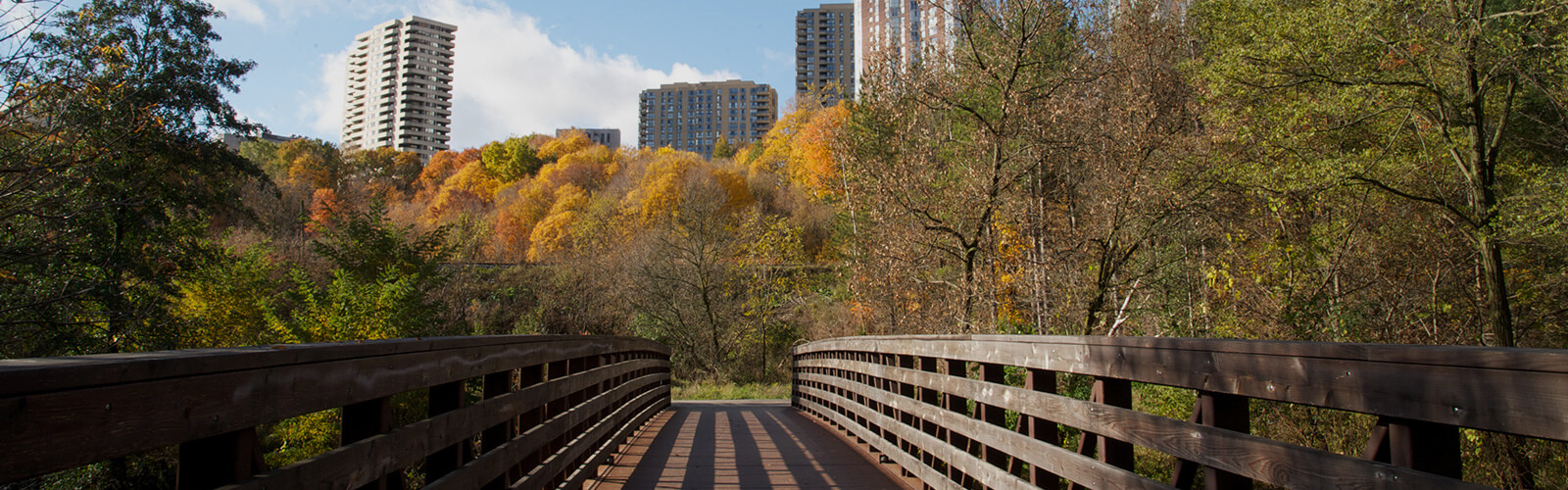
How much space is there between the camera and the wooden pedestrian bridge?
4.88ft

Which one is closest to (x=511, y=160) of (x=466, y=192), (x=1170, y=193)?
(x=466, y=192)

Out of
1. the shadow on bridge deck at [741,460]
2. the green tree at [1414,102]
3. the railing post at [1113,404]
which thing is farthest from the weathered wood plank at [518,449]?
the green tree at [1414,102]

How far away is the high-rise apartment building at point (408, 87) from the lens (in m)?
161

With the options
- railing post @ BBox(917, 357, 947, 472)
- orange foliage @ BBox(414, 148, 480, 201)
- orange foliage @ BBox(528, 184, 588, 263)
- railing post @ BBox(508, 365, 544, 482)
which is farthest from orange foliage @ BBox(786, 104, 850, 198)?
orange foliage @ BBox(414, 148, 480, 201)

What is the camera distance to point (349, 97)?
17362 cm

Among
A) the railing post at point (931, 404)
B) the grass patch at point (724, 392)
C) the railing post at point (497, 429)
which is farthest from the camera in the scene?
the grass patch at point (724, 392)

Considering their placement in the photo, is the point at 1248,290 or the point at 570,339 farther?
the point at 1248,290

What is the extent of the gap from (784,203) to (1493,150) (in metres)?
42.3

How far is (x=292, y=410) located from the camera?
1981mm

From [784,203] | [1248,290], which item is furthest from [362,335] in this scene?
[784,203]

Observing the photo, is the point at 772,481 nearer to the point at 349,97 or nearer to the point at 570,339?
the point at 570,339

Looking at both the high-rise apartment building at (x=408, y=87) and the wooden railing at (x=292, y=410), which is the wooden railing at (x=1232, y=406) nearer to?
the wooden railing at (x=292, y=410)

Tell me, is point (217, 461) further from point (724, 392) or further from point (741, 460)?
point (724, 392)

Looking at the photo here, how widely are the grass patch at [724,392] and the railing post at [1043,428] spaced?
15.4 meters
